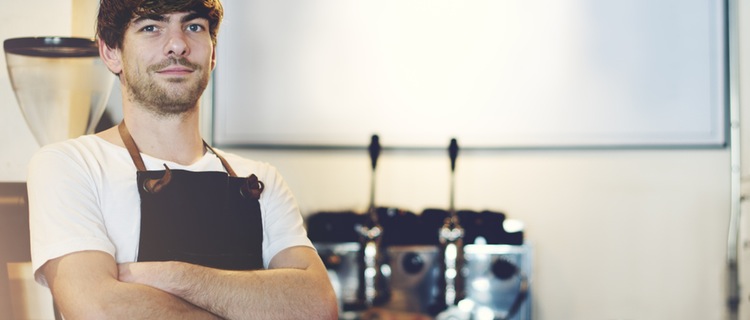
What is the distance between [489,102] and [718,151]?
906 mm

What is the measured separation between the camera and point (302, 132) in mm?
2971

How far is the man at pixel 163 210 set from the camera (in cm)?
143

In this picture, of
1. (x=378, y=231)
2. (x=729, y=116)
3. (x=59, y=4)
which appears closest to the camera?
(x=59, y=4)

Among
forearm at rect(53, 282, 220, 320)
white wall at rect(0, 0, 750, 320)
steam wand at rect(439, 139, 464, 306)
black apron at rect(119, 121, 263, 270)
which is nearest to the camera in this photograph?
forearm at rect(53, 282, 220, 320)

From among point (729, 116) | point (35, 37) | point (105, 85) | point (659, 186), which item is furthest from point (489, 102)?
point (35, 37)

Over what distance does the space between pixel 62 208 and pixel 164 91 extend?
0.36 meters

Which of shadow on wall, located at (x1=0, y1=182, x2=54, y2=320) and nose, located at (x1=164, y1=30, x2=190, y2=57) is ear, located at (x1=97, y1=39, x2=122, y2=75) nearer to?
nose, located at (x1=164, y1=30, x2=190, y2=57)

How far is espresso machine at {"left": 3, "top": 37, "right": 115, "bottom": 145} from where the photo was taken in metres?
1.71

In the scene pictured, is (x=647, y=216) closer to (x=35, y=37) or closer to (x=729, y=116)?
(x=729, y=116)

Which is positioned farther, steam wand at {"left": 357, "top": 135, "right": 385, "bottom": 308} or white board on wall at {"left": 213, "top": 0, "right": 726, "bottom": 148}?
white board on wall at {"left": 213, "top": 0, "right": 726, "bottom": 148}

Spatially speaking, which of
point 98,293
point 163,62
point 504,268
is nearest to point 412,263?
point 504,268

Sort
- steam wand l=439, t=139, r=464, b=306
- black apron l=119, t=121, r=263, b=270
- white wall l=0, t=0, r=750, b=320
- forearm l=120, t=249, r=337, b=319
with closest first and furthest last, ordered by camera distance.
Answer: forearm l=120, t=249, r=337, b=319
black apron l=119, t=121, r=263, b=270
steam wand l=439, t=139, r=464, b=306
white wall l=0, t=0, r=750, b=320

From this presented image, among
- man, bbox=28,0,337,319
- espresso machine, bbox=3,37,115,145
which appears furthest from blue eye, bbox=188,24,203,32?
espresso machine, bbox=3,37,115,145

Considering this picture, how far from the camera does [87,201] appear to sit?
1.51 m
